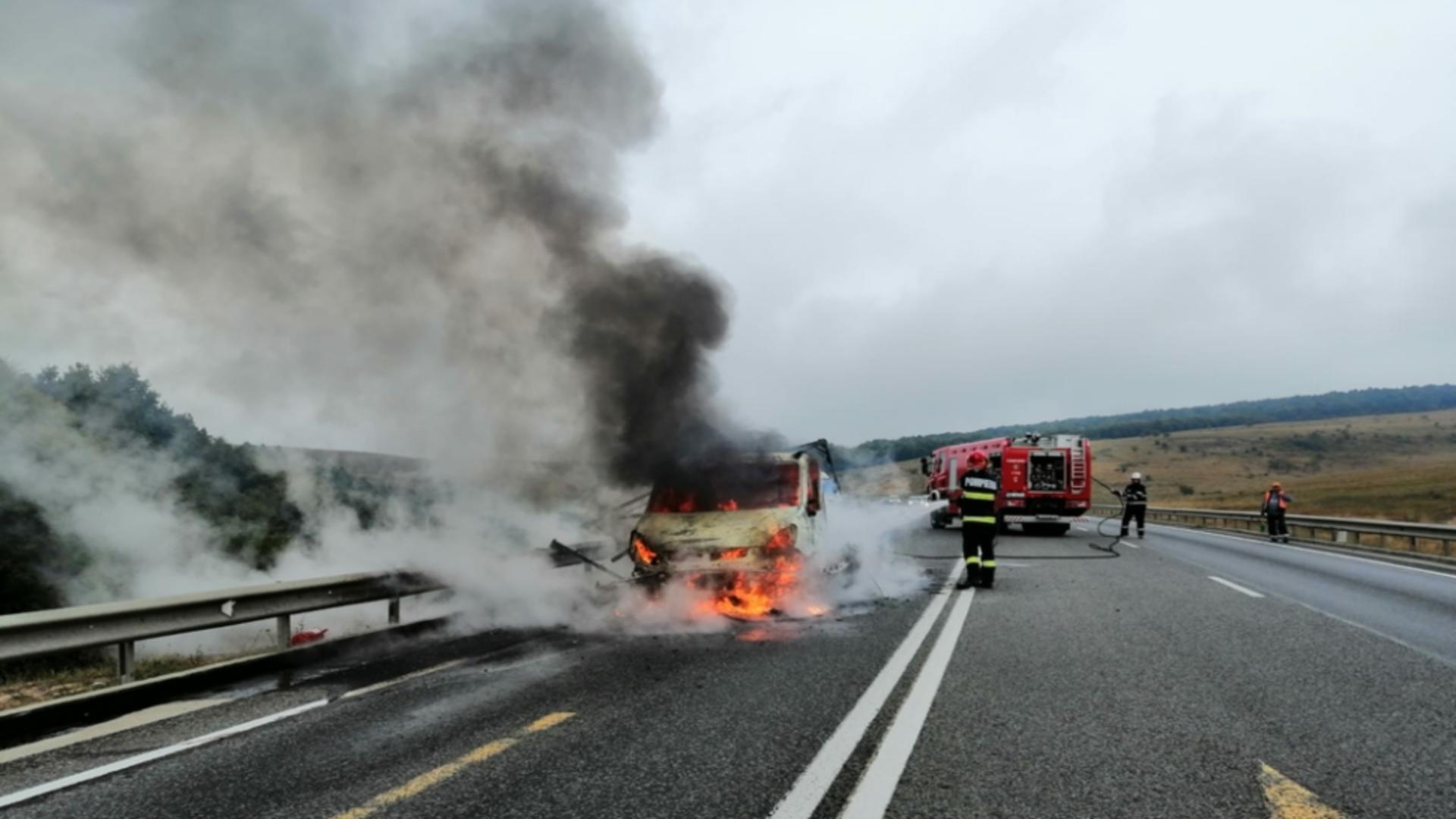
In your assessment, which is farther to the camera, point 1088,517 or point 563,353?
point 1088,517

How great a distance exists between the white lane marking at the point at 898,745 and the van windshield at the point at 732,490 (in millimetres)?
2726

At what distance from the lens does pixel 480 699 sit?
5.28 meters

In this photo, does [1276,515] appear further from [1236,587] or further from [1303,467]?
[1303,467]

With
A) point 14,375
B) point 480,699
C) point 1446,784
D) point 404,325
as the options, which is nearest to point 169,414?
point 14,375

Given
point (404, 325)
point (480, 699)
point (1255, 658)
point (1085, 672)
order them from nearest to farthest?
1. point (480, 699)
2. point (1085, 672)
3. point (1255, 658)
4. point (404, 325)

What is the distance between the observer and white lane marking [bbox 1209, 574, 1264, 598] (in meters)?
10.0


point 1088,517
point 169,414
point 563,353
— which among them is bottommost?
point 1088,517

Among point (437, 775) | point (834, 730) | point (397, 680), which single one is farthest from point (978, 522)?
point (437, 775)

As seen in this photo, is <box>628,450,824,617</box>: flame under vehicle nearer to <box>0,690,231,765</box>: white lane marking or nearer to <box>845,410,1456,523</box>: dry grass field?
<box>0,690,231,765</box>: white lane marking

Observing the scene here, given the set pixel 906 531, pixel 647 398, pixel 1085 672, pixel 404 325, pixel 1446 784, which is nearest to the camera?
pixel 1446 784

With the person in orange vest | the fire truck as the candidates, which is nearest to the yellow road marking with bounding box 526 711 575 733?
the fire truck

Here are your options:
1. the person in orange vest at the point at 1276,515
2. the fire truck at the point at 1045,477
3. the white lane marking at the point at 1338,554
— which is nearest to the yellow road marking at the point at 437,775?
the white lane marking at the point at 1338,554

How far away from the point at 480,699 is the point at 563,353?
676 centimetres

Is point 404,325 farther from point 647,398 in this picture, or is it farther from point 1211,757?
point 1211,757
